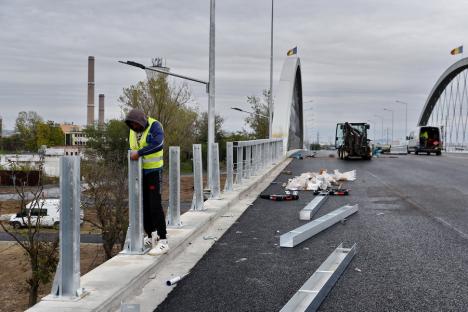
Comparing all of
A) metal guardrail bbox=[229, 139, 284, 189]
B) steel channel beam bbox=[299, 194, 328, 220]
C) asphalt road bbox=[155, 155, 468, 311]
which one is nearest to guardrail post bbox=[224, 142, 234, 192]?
metal guardrail bbox=[229, 139, 284, 189]

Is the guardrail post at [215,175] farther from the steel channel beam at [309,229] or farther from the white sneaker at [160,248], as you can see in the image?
the white sneaker at [160,248]

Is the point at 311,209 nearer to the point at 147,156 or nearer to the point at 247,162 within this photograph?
the point at 147,156

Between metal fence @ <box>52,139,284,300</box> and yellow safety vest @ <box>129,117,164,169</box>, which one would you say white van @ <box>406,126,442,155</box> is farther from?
yellow safety vest @ <box>129,117,164,169</box>

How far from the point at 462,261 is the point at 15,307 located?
19.2m

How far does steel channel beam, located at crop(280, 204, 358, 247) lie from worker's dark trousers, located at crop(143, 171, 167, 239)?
1722 millimetres

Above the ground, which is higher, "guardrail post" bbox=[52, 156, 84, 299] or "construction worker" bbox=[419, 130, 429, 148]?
"construction worker" bbox=[419, 130, 429, 148]

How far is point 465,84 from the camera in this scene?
73312 millimetres

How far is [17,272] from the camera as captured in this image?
92.8 feet

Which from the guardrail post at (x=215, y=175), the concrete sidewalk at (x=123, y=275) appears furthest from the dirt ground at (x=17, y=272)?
the concrete sidewalk at (x=123, y=275)

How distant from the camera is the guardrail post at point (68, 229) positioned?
14.6 feet

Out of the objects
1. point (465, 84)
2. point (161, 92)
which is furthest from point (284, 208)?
point (465, 84)

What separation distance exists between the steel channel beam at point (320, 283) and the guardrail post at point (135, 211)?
6.39ft

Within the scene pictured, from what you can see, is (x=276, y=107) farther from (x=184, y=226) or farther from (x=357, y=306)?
(x=357, y=306)

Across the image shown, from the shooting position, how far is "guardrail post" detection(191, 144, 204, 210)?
30.1 ft
